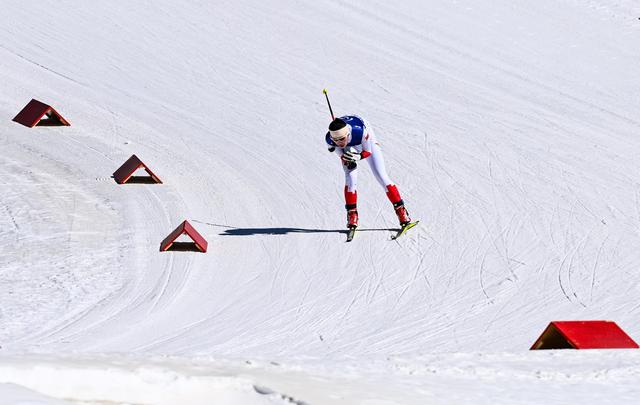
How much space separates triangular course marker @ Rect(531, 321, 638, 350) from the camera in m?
9.23

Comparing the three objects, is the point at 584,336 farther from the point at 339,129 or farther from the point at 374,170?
the point at 374,170

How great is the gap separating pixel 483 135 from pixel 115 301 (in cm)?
666

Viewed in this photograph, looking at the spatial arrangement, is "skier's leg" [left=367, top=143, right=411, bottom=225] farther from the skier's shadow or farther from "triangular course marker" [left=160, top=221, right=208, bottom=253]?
"triangular course marker" [left=160, top=221, right=208, bottom=253]

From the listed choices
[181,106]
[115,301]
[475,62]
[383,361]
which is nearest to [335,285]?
[115,301]

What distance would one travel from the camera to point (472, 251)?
12289 mm

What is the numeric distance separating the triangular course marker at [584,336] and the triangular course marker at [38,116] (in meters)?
9.53

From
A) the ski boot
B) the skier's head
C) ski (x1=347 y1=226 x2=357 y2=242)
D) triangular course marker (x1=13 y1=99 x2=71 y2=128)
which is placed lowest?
ski (x1=347 y1=226 x2=357 y2=242)

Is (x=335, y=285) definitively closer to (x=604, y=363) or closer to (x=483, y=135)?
(x=604, y=363)

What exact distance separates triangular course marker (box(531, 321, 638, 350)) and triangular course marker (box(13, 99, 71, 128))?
9.53 m

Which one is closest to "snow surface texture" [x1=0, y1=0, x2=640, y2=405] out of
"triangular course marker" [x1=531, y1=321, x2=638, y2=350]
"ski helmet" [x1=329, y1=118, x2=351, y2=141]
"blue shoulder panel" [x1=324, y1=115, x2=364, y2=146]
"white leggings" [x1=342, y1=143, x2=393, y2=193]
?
"triangular course marker" [x1=531, y1=321, x2=638, y2=350]

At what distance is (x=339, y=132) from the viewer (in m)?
12.1

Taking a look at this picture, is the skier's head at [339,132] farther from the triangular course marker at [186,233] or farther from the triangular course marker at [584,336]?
the triangular course marker at [584,336]

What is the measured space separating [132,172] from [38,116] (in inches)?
119

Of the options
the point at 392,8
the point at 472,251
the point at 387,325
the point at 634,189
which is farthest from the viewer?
the point at 392,8
